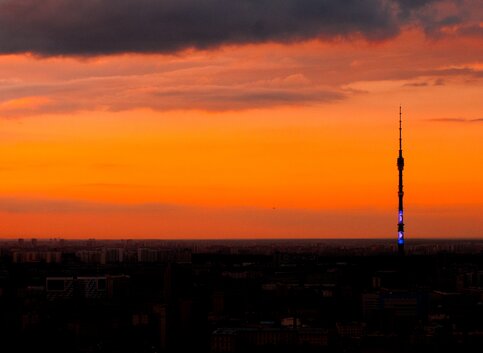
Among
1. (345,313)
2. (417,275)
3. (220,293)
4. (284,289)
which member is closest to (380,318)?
(345,313)

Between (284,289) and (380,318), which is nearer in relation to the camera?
(380,318)

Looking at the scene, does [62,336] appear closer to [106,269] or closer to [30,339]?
[30,339]

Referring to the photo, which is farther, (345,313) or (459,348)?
(345,313)

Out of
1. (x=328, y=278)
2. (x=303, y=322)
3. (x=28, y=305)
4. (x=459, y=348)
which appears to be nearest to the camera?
(x=459, y=348)

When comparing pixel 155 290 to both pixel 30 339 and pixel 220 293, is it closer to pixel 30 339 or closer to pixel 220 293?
pixel 220 293

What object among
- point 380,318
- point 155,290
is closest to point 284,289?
point 155,290

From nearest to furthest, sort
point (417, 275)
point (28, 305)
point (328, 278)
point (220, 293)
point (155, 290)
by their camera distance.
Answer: point (28, 305) → point (220, 293) → point (155, 290) → point (328, 278) → point (417, 275)
